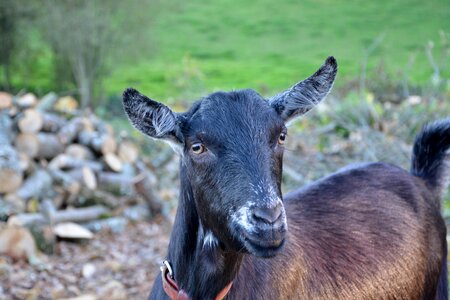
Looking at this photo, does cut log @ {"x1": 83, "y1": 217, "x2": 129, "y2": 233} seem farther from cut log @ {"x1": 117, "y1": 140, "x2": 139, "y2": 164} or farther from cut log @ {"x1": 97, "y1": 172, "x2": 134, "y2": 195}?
cut log @ {"x1": 117, "y1": 140, "x2": 139, "y2": 164}

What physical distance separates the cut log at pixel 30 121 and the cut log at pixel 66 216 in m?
1.14

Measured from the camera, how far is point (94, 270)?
658cm

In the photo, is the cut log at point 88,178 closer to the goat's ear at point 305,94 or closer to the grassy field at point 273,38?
the goat's ear at point 305,94

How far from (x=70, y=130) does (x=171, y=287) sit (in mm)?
6057

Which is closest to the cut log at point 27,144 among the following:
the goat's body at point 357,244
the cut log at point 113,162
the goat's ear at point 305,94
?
the cut log at point 113,162

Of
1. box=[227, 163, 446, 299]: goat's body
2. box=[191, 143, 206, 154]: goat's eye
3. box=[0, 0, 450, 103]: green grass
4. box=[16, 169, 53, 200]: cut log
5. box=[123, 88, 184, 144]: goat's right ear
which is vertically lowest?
box=[0, 0, 450, 103]: green grass

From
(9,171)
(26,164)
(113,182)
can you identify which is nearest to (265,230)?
(9,171)

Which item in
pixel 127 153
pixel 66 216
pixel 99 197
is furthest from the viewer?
pixel 127 153

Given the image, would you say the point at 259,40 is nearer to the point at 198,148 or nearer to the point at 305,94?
the point at 305,94

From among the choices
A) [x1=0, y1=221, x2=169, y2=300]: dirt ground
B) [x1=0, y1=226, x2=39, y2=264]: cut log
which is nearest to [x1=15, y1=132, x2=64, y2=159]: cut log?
[x1=0, y1=221, x2=169, y2=300]: dirt ground

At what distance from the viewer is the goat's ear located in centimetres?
299

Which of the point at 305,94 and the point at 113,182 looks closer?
the point at 305,94

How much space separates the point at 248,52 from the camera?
19375 mm

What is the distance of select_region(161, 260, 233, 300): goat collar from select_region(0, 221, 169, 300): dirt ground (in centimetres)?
278
